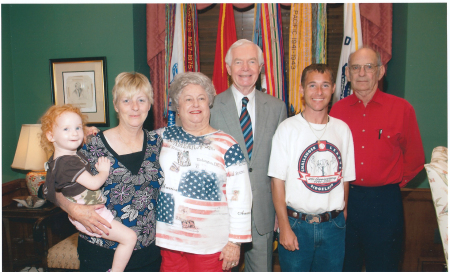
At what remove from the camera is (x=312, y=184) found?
5.20ft

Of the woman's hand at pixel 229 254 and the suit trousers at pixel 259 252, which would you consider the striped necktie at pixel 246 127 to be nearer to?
the suit trousers at pixel 259 252

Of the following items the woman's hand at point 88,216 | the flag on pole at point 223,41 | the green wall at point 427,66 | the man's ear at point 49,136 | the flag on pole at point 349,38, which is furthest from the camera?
the flag on pole at point 223,41

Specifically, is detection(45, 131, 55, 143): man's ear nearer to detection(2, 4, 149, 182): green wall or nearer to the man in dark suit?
the man in dark suit

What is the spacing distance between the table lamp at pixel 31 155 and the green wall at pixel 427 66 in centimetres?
360

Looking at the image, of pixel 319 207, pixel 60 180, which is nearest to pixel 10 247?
pixel 60 180

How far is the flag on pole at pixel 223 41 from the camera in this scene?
9.87ft

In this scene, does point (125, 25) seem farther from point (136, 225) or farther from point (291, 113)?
point (136, 225)

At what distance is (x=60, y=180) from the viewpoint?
4.54 feet

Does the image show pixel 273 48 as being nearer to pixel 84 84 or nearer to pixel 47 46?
pixel 84 84

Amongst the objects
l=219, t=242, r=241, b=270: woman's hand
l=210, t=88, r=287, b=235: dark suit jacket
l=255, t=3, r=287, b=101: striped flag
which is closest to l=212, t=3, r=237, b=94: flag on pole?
l=255, t=3, r=287, b=101: striped flag

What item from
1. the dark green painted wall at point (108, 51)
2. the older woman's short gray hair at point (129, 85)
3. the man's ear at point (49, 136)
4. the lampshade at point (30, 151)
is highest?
the dark green painted wall at point (108, 51)

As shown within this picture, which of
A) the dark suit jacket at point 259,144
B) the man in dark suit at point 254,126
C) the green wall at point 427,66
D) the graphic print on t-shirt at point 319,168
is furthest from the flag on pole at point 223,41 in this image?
the green wall at point 427,66

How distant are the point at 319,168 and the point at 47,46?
3.09m

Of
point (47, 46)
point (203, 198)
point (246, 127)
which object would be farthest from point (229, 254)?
point (47, 46)
